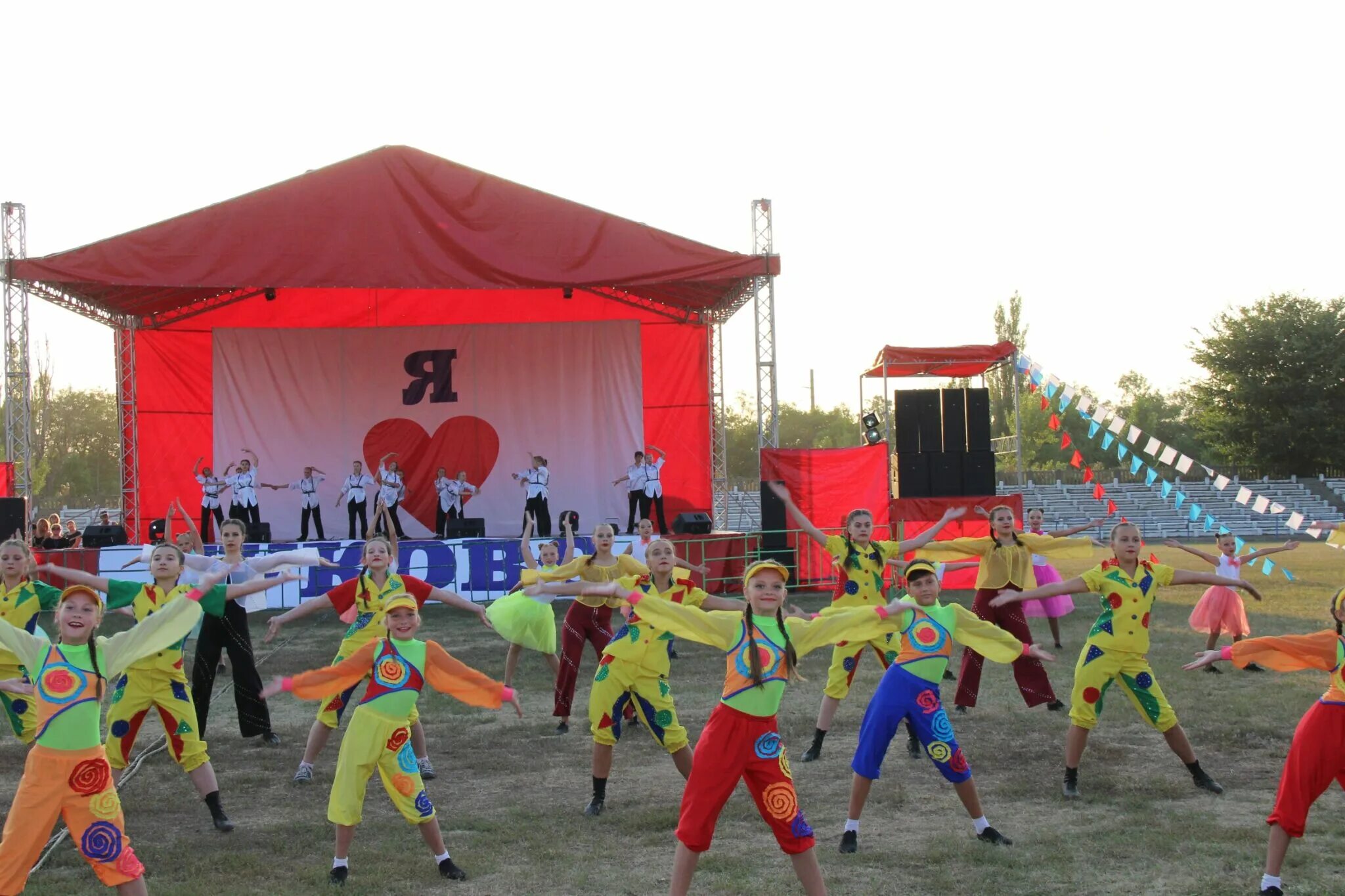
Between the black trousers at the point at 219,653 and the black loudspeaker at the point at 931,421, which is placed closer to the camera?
the black trousers at the point at 219,653

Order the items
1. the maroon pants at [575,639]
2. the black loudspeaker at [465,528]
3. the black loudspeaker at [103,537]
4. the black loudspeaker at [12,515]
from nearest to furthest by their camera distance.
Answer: the maroon pants at [575,639]
the black loudspeaker at [12,515]
the black loudspeaker at [103,537]
the black loudspeaker at [465,528]

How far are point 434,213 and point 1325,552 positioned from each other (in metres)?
24.3

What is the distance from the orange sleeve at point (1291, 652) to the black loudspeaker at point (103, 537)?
17.1 metres

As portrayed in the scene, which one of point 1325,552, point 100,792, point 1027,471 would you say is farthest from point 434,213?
point 1027,471

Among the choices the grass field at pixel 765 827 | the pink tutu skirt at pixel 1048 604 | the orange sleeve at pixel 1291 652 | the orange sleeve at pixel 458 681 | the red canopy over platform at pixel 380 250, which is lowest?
the grass field at pixel 765 827

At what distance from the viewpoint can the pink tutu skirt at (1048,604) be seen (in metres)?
13.8

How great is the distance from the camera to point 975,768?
26.6ft

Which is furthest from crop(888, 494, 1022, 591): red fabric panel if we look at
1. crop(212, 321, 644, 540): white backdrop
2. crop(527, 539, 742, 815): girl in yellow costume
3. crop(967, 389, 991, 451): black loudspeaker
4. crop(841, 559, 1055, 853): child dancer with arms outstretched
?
crop(841, 559, 1055, 853): child dancer with arms outstretched

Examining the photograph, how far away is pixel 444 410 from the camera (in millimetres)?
22344

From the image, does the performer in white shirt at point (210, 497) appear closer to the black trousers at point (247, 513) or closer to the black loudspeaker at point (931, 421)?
the black trousers at point (247, 513)

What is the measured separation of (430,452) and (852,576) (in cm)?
1473

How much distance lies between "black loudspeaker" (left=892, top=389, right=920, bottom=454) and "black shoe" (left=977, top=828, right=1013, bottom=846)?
13.9m

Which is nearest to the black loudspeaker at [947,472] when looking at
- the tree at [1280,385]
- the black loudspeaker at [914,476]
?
the black loudspeaker at [914,476]

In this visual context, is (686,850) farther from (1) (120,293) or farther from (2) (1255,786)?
(1) (120,293)
